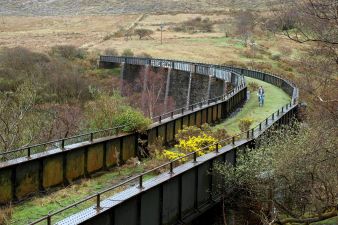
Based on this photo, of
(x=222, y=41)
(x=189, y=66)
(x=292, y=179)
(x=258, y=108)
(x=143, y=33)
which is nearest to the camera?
(x=292, y=179)

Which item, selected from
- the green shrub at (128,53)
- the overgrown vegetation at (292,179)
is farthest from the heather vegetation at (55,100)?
the overgrown vegetation at (292,179)

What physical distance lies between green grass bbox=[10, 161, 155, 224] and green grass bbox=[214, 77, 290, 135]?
714 cm

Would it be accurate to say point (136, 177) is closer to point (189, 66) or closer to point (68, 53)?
point (189, 66)

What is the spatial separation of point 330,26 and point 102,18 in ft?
510

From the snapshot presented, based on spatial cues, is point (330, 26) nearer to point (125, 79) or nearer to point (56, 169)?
point (56, 169)

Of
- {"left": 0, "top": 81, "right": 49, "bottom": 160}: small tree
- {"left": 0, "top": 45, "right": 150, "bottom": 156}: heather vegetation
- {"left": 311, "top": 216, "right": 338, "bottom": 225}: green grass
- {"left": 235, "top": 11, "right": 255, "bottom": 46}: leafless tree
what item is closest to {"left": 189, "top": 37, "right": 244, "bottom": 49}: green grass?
{"left": 235, "top": 11, "right": 255, "bottom": 46}: leafless tree

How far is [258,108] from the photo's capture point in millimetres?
32031

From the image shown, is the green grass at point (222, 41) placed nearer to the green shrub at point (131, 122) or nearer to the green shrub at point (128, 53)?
the green shrub at point (128, 53)

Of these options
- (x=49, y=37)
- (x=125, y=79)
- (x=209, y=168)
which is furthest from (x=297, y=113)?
(x=49, y=37)

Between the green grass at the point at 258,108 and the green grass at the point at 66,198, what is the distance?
23.4 ft

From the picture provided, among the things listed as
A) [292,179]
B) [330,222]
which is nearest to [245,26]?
[292,179]

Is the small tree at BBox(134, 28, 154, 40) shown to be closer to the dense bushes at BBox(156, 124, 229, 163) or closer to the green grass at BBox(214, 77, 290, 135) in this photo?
the green grass at BBox(214, 77, 290, 135)

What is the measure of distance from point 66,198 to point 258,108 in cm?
1901

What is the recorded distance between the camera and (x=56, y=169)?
1661 centimetres
